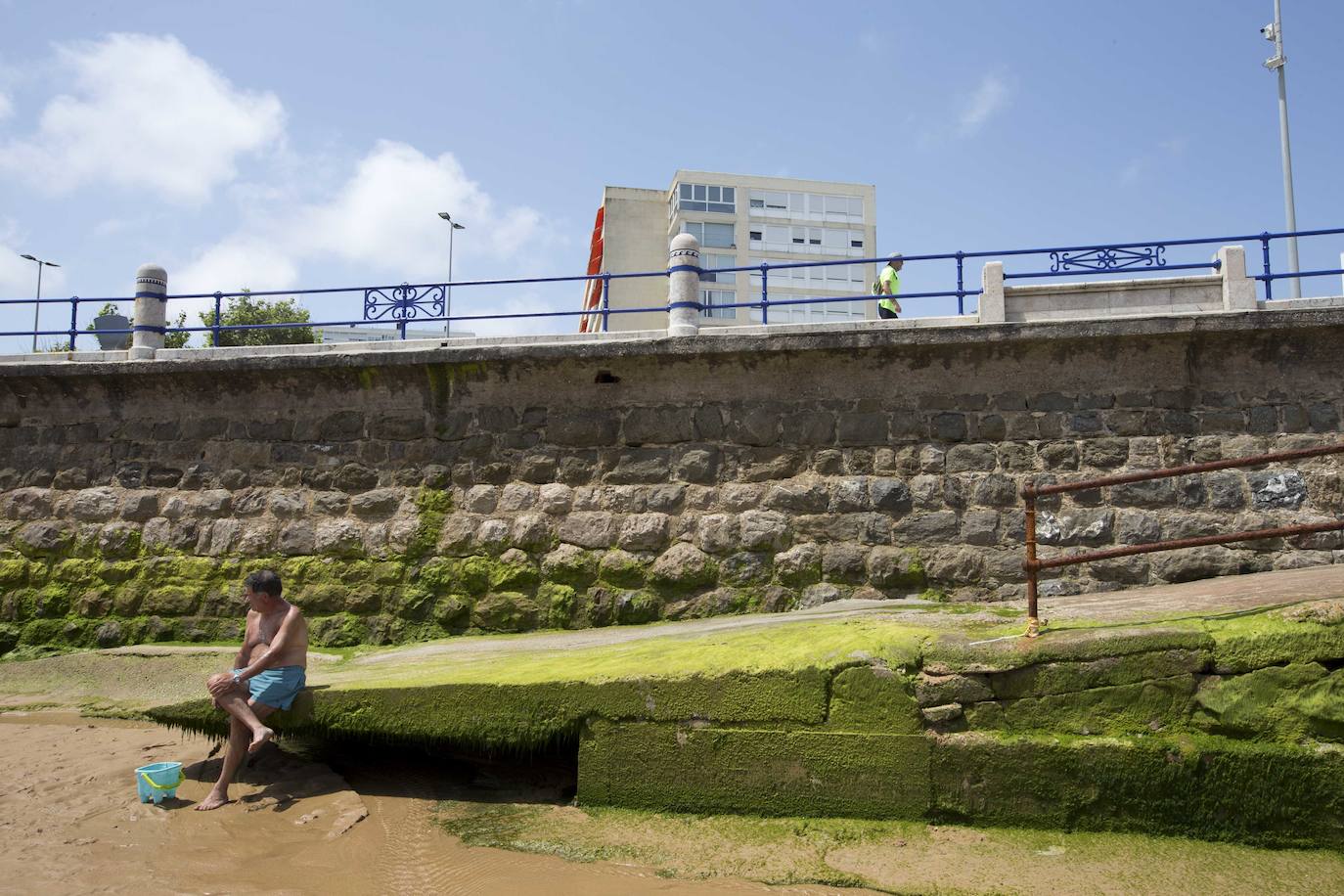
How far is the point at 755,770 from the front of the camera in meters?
4.36

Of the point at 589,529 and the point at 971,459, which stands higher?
the point at 971,459

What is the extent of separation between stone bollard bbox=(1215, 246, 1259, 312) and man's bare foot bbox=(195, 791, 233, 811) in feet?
25.6

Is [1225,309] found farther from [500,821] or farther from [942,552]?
[500,821]

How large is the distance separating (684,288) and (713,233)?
4454 centimetres

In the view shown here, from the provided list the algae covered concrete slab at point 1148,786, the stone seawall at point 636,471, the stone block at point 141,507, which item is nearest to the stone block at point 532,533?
the stone seawall at point 636,471

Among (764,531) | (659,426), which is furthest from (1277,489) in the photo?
(659,426)

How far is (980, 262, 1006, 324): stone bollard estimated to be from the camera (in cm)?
777

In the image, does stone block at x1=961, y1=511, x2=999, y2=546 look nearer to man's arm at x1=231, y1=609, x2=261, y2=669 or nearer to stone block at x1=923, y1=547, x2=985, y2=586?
stone block at x1=923, y1=547, x2=985, y2=586

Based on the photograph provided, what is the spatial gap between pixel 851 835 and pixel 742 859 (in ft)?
1.68

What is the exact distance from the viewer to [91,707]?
672cm

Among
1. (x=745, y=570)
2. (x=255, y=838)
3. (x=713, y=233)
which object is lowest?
(x=255, y=838)

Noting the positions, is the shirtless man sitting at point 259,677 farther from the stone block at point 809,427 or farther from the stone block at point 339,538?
the stone block at point 809,427

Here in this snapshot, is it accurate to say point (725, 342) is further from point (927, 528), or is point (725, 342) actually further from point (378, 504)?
point (378, 504)

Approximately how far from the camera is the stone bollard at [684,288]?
8.19 metres
